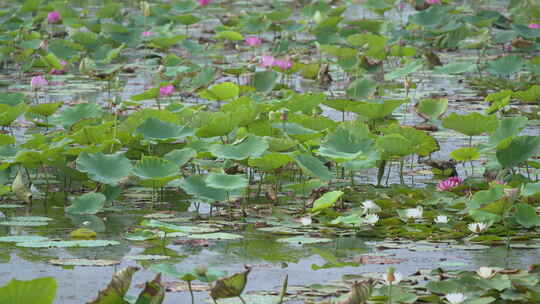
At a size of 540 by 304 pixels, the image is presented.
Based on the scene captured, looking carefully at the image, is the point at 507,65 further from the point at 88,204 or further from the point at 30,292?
the point at 30,292

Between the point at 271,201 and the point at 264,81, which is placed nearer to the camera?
the point at 271,201

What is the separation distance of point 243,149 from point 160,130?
0.45m

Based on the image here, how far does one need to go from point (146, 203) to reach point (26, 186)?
41 centimetres

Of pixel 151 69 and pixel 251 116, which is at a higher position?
Answer: pixel 251 116

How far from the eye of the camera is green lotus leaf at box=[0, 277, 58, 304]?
2.17 metres

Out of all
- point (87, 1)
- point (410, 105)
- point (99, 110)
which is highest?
point (99, 110)

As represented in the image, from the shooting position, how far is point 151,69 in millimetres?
6758

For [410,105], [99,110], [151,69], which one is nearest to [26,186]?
[99,110]

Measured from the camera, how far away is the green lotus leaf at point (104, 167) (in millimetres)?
3500

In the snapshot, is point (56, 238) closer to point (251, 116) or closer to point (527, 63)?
point (251, 116)

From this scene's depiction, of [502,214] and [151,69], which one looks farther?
[151,69]

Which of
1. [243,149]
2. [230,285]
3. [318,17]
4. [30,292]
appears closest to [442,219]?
[243,149]

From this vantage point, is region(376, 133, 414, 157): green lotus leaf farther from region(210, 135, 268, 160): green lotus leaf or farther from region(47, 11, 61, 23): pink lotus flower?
region(47, 11, 61, 23): pink lotus flower

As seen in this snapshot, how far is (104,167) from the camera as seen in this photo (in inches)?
140
